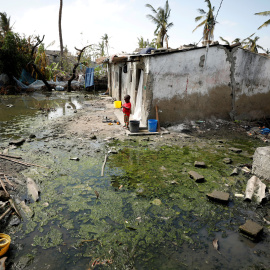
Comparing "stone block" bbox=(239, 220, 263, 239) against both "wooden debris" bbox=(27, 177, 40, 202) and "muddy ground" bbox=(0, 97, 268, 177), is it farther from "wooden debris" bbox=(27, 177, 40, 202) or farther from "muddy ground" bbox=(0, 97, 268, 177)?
"muddy ground" bbox=(0, 97, 268, 177)

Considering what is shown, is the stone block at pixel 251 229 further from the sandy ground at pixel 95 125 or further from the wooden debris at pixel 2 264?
the sandy ground at pixel 95 125

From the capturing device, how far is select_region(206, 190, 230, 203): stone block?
367 cm

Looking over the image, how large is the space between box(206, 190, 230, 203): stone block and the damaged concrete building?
4.66 meters

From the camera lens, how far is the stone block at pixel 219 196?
367 centimetres

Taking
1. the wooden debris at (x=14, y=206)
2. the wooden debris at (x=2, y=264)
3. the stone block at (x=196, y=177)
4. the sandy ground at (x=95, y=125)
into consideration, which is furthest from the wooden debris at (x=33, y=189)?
the sandy ground at (x=95, y=125)

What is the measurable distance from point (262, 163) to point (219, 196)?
1.56 m

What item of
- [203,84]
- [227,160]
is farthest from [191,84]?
[227,160]

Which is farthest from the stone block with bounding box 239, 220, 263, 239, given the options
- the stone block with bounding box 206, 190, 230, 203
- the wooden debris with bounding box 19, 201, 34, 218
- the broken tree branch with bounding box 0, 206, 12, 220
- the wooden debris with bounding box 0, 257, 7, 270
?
the broken tree branch with bounding box 0, 206, 12, 220

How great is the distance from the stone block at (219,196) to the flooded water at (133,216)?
102mm

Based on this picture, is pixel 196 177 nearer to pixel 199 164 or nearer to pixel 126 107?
pixel 199 164

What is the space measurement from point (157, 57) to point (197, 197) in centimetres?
540

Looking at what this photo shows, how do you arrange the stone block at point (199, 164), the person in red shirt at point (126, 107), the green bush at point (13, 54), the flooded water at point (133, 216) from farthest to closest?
the green bush at point (13, 54)
the person in red shirt at point (126, 107)
the stone block at point (199, 164)
the flooded water at point (133, 216)

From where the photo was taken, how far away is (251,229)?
2957 millimetres

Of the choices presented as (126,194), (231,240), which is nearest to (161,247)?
(231,240)
